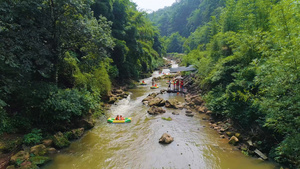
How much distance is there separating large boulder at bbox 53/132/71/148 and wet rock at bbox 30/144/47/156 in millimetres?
541

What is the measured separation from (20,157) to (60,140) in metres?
1.79

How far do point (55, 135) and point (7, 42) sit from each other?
4631 millimetres

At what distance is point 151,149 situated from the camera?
8.05 m

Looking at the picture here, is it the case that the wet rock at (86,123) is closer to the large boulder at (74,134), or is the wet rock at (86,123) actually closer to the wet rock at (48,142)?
the large boulder at (74,134)

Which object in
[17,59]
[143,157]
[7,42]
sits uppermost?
[7,42]

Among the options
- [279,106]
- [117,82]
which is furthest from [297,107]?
[117,82]

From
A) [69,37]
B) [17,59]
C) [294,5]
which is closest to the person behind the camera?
[294,5]

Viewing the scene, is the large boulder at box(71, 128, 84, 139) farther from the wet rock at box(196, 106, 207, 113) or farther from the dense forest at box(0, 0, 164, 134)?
the wet rock at box(196, 106, 207, 113)

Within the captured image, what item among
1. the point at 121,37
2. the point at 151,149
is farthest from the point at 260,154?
the point at 121,37

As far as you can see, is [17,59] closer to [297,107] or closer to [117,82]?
[297,107]

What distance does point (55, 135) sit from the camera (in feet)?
26.7

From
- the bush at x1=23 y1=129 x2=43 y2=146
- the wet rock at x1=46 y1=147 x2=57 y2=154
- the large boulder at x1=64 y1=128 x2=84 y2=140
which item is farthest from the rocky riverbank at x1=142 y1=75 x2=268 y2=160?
the bush at x1=23 y1=129 x2=43 y2=146

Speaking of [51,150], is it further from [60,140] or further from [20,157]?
[20,157]

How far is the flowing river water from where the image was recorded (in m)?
6.90
